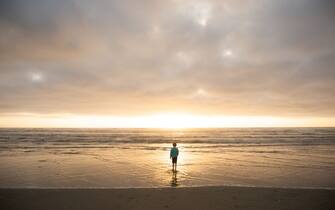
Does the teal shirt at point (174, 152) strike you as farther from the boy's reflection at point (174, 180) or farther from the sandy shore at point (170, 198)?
the sandy shore at point (170, 198)

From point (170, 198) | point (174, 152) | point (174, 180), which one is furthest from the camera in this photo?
point (174, 152)

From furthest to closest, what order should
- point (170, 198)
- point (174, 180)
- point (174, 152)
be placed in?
1. point (174, 152)
2. point (174, 180)
3. point (170, 198)

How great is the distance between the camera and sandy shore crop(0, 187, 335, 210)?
38.2 ft

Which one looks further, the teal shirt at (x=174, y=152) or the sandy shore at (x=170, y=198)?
the teal shirt at (x=174, y=152)

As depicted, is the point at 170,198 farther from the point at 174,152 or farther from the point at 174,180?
the point at 174,152

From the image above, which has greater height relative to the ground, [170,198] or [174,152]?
[174,152]

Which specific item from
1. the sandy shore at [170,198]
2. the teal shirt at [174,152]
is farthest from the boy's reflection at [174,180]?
the sandy shore at [170,198]

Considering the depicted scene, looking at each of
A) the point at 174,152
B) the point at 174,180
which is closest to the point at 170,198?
the point at 174,180

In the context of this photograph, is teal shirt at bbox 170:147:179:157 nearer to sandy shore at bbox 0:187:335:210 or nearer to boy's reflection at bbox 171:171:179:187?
boy's reflection at bbox 171:171:179:187

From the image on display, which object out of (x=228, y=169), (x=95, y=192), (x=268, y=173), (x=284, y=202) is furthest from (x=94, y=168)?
(x=284, y=202)

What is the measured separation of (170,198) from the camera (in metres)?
12.8

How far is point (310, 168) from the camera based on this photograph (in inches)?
902

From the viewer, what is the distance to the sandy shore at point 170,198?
11.6m

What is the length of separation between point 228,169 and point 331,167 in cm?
880
